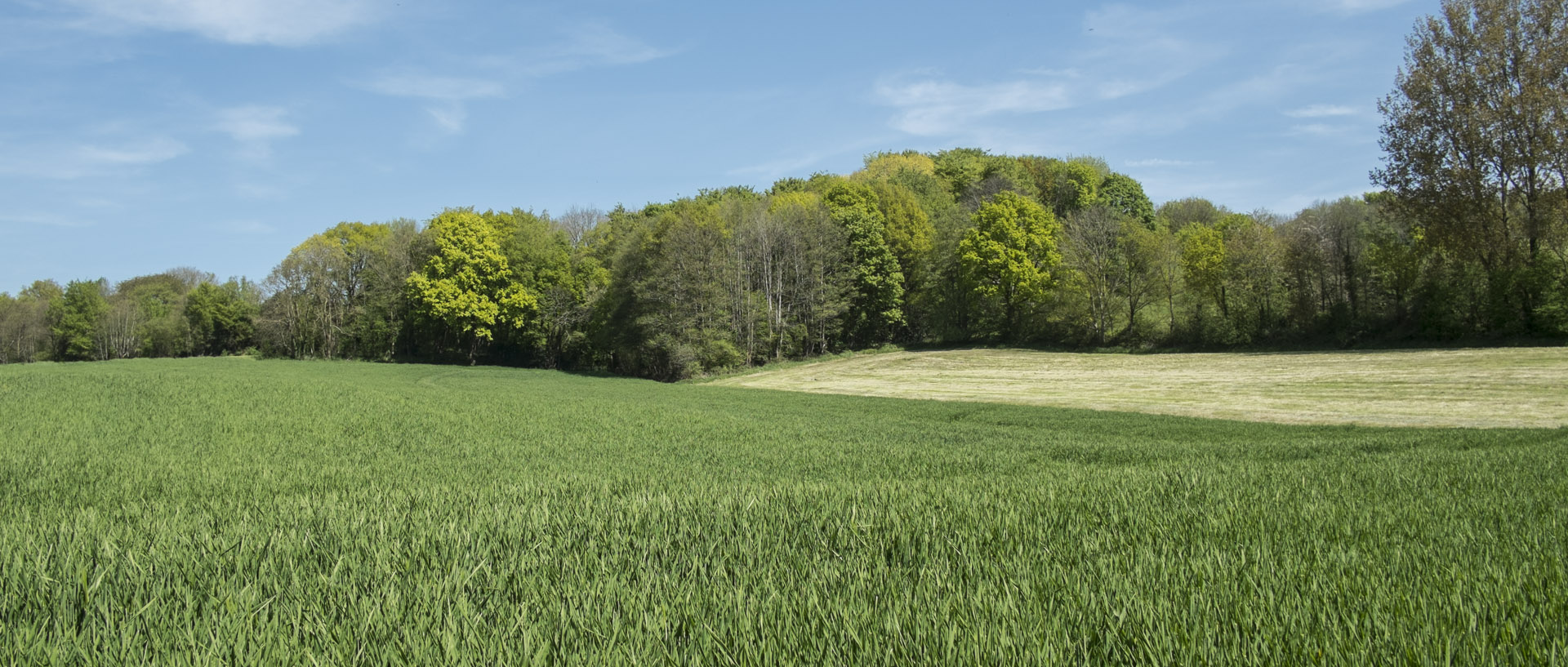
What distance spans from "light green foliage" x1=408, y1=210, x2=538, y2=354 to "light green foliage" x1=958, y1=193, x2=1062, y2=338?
3382 centimetres

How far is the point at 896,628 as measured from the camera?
2471 mm

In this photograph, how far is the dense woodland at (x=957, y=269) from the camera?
33219mm

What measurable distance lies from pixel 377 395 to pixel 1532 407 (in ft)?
105

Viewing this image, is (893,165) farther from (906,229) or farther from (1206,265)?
(1206,265)

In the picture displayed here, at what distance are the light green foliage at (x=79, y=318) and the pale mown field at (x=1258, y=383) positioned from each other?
72.9 meters

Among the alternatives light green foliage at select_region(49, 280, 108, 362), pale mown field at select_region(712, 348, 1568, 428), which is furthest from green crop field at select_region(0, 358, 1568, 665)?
light green foliage at select_region(49, 280, 108, 362)

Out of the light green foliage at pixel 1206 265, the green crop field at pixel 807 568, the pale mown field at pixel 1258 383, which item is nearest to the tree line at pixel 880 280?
the light green foliage at pixel 1206 265

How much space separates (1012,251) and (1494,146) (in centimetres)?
2429

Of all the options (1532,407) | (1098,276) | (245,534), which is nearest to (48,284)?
(1098,276)

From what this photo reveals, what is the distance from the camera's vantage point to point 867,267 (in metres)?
55.0

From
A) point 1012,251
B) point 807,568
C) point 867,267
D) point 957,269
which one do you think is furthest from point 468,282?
point 807,568

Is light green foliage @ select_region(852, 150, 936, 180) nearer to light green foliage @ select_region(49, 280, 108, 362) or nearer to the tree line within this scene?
the tree line

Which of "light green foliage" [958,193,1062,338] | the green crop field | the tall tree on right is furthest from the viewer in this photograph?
"light green foliage" [958,193,1062,338]

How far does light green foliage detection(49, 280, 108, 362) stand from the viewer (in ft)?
250
